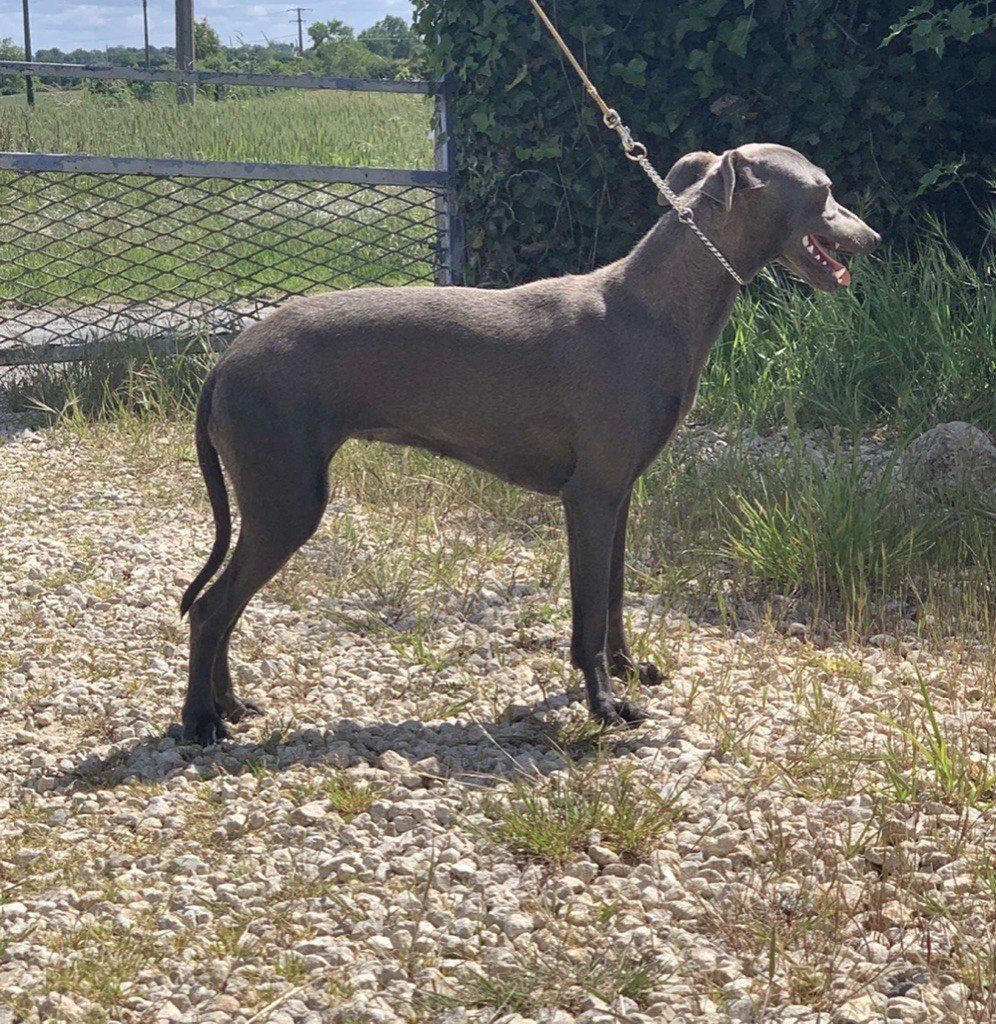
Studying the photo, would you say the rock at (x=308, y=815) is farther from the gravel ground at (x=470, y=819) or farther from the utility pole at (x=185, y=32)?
the utility pole at (x=185, y=32)

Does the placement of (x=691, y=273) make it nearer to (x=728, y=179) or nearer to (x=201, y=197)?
(x=728, y=179)

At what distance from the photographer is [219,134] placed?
13.9 meters

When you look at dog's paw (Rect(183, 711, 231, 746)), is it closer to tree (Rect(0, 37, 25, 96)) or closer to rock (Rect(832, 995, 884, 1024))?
rock (Rect(832, 995, 884, 1024))

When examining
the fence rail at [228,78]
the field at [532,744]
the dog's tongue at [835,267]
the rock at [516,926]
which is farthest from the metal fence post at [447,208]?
the rock at [516,926]

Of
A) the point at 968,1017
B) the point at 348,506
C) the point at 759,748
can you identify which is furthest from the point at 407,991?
the point at 348,506

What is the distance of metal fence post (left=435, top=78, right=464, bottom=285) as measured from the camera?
7898 millimetres

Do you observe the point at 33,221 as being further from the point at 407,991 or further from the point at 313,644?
the point at 407,991

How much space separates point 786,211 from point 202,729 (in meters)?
2.22

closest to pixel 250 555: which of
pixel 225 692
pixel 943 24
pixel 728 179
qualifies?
pixel 225 692

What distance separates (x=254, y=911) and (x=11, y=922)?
53 cm

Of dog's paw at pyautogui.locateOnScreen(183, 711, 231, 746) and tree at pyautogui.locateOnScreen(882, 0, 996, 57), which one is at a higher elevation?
tree at pyautogui.locateOnScreen(882, 0, 996, 57)

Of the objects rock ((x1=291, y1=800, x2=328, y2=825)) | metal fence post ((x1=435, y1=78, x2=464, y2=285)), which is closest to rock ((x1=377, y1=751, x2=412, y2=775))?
rock ((x1=291, y1=800, x2=328, y2=825))

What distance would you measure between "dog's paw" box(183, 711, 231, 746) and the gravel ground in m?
0.06

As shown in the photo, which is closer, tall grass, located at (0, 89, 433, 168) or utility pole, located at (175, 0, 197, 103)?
tall grass, located at (0, 89, 433, 168)
